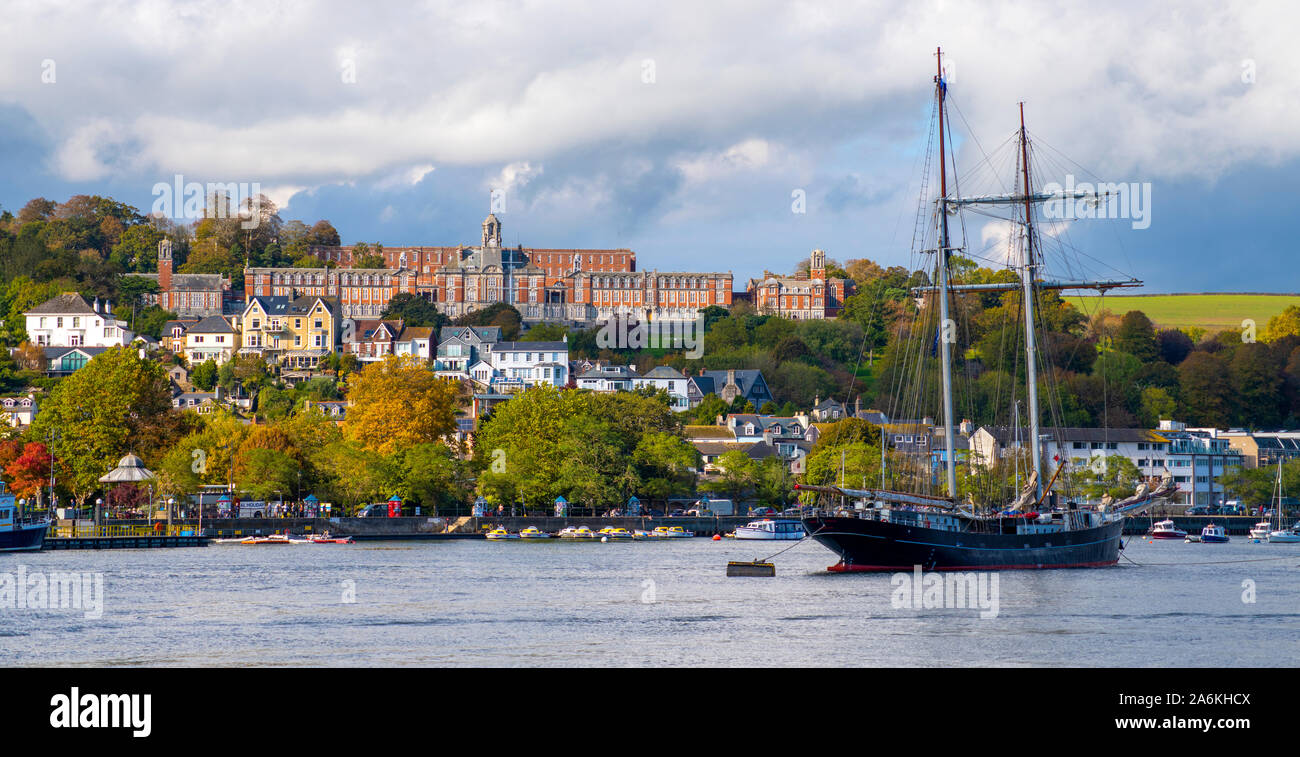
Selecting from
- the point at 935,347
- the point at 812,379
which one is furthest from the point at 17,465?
the point at 812,379

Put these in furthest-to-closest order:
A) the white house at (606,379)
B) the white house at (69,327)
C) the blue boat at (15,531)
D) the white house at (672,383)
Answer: the white house at (69,327) → the white house at (606,379) → the white house at (672,383) → the blue boat at (15,531)

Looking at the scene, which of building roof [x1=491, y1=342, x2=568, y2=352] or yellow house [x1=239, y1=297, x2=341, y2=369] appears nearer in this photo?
building roof [x1=491, y1=342, x2=568, y2=352]

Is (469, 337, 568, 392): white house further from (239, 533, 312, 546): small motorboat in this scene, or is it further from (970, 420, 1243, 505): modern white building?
(239, 533, 312, 546): small motorboat

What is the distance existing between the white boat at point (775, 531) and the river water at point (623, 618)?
23.1 m

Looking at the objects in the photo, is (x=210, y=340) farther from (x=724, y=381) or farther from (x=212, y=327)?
(x=724, y=381)

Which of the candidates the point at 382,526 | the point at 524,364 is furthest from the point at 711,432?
the point at 382,526

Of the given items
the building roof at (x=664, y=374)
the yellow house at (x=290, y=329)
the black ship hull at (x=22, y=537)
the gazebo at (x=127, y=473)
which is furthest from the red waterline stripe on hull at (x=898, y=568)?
the yellow house at (x=290, y=329)

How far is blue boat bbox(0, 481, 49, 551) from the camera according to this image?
67250mm

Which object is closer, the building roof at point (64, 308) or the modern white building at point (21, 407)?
the modern white building at point (21, 407)

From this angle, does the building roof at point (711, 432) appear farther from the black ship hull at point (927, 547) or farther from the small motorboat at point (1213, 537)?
the black ship hull at point (927, 547)

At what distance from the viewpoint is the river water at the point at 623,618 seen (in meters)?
32.1

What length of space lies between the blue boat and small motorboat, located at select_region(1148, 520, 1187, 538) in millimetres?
68349

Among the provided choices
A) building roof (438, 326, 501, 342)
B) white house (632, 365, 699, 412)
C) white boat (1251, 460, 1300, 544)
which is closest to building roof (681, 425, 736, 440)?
white house (632, 365, 699, 412)

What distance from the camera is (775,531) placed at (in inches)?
3438
